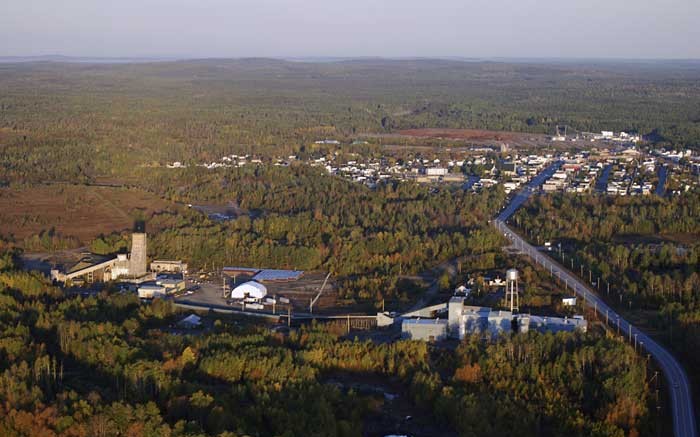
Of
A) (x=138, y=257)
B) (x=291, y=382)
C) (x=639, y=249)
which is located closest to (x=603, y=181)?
(x=639, y=249)

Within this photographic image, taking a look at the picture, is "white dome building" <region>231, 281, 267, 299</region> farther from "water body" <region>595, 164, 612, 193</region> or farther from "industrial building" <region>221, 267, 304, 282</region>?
"water body" <region>595, 164, 612, 193</region>

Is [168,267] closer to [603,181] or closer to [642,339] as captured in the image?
[642,339]

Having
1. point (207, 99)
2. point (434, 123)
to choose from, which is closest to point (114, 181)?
point (434, 123)

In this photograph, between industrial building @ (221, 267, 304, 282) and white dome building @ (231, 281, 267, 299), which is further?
industrial building @ (221, 267, 304, 282)

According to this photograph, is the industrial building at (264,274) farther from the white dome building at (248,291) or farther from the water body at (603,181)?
the water body at (603,181)

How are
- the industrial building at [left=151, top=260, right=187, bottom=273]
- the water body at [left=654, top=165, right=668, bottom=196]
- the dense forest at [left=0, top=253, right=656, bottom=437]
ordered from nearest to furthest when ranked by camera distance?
the dense forest at [left=0, top=253, right=656, bottom=437] → the industrial building at [left=151, top=260, right=187, bottom=273] → the water body at [left=654, top=165, right=668, bottom=196]

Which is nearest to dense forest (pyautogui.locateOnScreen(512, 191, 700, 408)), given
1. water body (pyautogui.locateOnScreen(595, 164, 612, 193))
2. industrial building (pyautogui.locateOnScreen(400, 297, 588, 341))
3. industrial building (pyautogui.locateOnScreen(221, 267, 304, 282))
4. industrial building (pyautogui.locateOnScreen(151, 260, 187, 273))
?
industrial building (pyautogui.locateOnScreen(400, 297, 588, 341))
